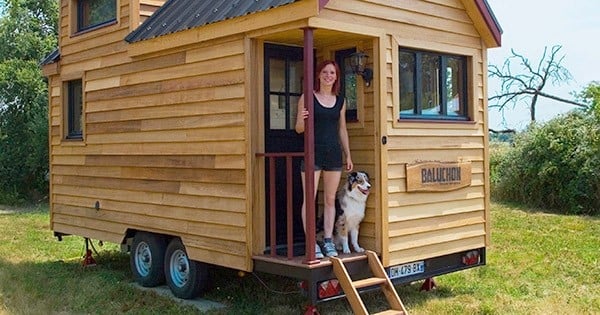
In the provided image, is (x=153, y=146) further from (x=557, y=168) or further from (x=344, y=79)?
(x=557, y=168)

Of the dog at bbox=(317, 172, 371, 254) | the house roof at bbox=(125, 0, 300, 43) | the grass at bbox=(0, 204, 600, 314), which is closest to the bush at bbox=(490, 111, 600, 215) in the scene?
the grass at bbox=(0, 204, 600, 314)

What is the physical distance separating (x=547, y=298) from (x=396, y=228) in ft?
6.90

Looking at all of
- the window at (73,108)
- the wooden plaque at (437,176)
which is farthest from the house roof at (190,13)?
the wooden plaque at (437,176)

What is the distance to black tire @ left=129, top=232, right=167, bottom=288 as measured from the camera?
757cm

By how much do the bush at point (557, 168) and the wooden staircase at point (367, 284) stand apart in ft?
35.1

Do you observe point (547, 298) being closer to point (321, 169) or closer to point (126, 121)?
point (321, 169)

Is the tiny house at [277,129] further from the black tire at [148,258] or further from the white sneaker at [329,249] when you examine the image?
the white sneaker at [329,249]

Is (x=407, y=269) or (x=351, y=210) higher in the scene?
(x=351, y=210)

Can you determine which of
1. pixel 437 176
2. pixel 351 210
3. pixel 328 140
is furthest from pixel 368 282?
pixel 437 176

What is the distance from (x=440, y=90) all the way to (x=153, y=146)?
3285mm

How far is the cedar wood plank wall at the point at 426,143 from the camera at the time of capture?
20.6 ft

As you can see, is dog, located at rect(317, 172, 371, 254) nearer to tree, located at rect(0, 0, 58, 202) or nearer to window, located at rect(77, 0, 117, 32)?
window, located at rect(77, 0, 117, 32)

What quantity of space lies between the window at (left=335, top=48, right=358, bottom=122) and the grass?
6.62 ft

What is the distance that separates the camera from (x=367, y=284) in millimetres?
5684
